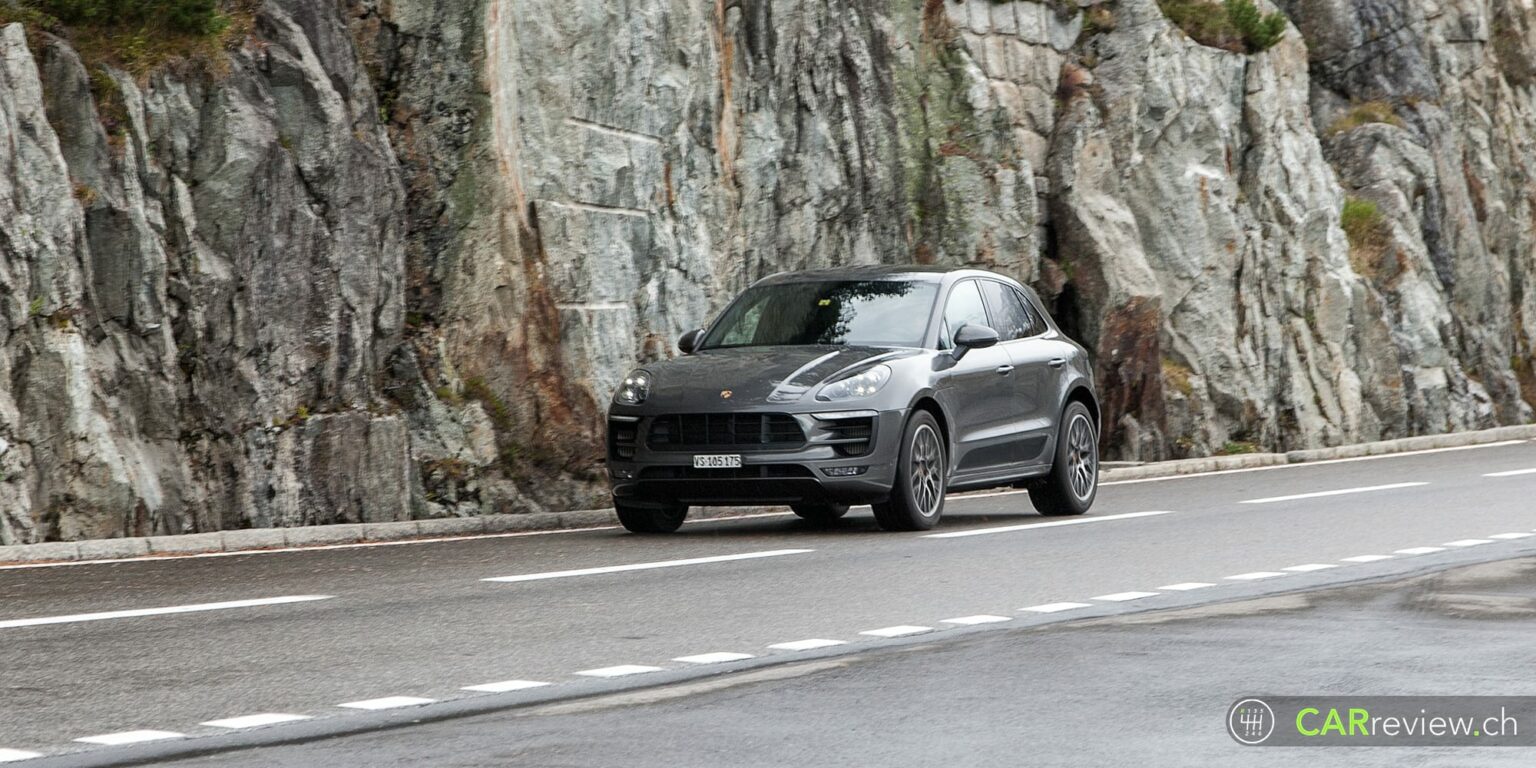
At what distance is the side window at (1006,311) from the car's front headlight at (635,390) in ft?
9.27

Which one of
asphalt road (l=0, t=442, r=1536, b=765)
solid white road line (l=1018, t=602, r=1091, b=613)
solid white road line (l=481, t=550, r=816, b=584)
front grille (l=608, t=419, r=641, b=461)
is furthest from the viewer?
front grille (l=608, t=419, r=641, b=461)

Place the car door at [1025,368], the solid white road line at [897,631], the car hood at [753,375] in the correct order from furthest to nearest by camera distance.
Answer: the car door at [1025,368], the car hood at [753,375], the solid white road line at [897,631]

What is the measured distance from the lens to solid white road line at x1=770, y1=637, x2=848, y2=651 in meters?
8.24

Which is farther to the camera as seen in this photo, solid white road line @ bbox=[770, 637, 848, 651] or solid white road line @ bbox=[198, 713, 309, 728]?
solid white road line @ bbox=[770, 637, 848, 651]

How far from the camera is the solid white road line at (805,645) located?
27.0 feet

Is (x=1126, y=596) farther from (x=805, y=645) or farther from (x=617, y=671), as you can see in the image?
(x=617, y=671)

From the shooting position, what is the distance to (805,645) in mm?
8328

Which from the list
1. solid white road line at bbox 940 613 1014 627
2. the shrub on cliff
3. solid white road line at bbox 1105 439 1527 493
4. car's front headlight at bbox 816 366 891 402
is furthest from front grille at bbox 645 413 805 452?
solid white road line at bbox 1105 439 1527 493

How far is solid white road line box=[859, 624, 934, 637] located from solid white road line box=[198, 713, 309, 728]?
9.04 ft

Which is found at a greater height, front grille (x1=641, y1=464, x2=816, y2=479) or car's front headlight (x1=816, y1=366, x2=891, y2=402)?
car's front headlight (x1=816, y1=366, x2=891, y2=402)

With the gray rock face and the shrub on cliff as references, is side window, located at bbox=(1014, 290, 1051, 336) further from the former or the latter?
the shrub on cliff

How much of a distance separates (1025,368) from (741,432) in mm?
2804

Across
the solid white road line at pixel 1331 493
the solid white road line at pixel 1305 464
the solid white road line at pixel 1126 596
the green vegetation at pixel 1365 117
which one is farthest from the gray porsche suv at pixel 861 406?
the green vegetation at pixel 1365 117

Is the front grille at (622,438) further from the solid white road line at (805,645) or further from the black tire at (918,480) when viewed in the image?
the solid white road line at (805,645)
